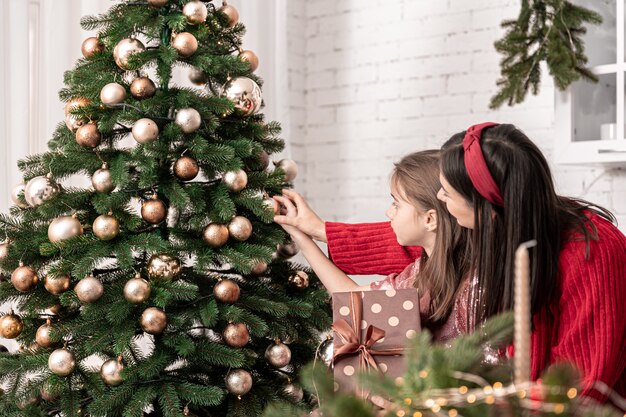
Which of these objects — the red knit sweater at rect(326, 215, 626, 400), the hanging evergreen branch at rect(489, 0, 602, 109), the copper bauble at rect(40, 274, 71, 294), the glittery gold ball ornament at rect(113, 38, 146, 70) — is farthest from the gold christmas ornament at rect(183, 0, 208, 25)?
the hanging evergreen branch at rect(489, 0, 602, 109)

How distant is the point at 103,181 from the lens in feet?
5.70

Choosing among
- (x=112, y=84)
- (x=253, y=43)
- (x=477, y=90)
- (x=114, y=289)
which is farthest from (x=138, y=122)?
(x=477, y=90)

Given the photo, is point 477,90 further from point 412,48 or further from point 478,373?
point 478,373

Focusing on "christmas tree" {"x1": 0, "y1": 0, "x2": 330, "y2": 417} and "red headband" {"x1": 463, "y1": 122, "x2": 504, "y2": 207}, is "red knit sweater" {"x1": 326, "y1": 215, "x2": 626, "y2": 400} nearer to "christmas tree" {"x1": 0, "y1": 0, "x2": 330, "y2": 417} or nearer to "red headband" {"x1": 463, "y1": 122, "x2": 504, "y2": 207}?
"red headband" {"x1": 463, "y1": 122, "x2": 504, "y2": 207}

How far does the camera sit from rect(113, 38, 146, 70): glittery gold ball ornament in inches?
69.2

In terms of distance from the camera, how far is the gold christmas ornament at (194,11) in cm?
180

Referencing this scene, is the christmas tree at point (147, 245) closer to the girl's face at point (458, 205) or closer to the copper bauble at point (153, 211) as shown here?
the copper bauble at point (153, 211)

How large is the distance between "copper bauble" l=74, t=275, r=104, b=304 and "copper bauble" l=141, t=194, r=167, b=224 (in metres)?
0.17

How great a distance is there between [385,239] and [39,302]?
2.82 feet

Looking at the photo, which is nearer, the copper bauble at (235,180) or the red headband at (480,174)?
the red headband at (480,174)

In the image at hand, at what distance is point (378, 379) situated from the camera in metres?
0.60

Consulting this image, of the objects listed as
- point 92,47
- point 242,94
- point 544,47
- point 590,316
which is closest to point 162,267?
point 242,94

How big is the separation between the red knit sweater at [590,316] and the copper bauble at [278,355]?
0.54m

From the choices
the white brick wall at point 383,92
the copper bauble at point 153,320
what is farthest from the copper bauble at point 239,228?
the white brick wall at point 383,92
